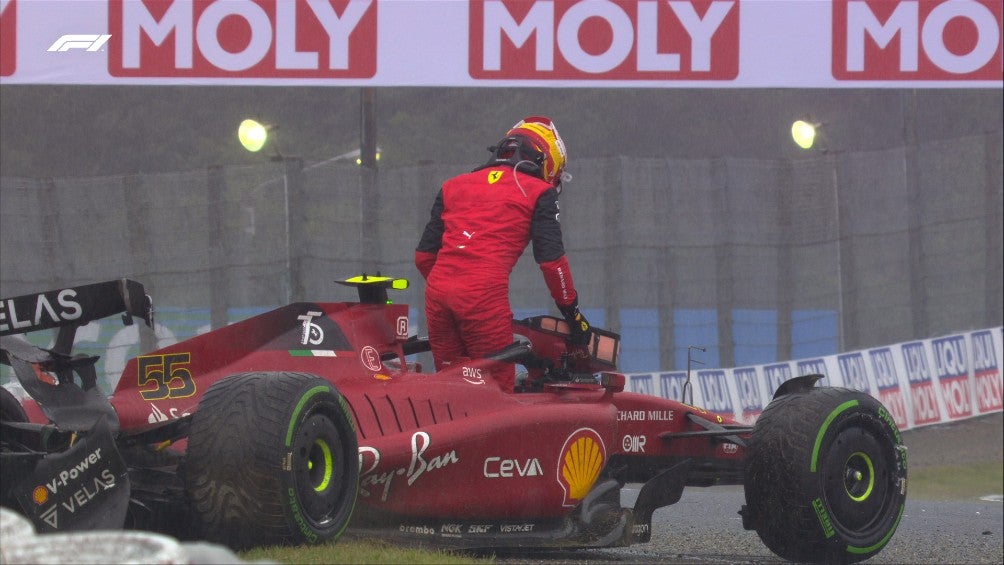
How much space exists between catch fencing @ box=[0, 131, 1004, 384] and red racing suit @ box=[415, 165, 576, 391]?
562 centimetres

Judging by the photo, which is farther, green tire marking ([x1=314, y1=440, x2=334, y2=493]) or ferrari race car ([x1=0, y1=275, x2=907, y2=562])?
green tire marking ([x1=314, y1=440, x2=334, y2=493])

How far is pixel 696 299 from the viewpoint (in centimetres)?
1432

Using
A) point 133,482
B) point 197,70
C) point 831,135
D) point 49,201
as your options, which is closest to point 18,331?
point 133,482

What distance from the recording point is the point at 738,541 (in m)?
7.36

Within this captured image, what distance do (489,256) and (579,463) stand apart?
3.03 ft

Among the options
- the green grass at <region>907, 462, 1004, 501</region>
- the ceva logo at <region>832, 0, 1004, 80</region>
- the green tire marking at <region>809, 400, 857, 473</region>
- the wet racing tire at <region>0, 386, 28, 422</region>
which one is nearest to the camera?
the wet racing tire at <region>0, 386, 28, 422</region>

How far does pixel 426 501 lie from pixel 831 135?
1465 cm

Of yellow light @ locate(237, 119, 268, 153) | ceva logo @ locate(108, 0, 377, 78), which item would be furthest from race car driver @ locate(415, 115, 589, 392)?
yellow light @ locate(237, 119, 268, 153)

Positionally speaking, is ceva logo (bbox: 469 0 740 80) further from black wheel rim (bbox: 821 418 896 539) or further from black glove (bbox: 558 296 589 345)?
black wheel rim (bbox: 821 418 896 539)

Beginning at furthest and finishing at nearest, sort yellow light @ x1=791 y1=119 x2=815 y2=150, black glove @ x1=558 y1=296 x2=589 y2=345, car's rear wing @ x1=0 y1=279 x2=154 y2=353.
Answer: yellow light @ x1=791 y1=119 x2=815 y2=150 < black glove @ x1=558 y1=296 x2=589 y2=345 < car's rear wing @ x1=0 y1=279 x2=154 y2=353

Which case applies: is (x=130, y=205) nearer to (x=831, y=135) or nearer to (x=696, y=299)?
(x=696, y=299)

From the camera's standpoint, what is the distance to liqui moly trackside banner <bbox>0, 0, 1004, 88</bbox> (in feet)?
37.7

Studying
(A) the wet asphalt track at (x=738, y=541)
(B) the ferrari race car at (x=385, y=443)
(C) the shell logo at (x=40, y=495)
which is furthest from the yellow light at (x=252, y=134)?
(C) the shell logo at (x=40, y=495)

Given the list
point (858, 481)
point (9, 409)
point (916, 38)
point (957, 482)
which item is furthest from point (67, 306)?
point (957, 482)
